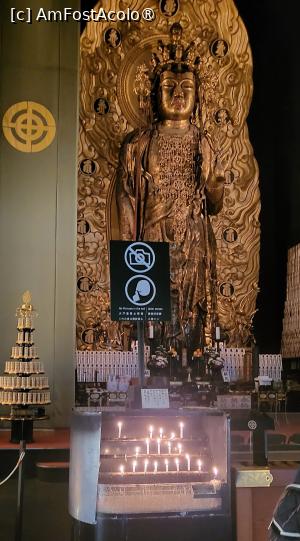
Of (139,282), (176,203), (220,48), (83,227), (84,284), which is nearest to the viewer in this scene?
(139,282)

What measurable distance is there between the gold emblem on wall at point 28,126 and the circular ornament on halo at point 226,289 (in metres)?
4.04

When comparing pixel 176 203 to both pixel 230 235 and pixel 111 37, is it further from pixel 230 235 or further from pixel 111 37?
→ pixel 111 37

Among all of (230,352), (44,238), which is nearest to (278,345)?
(230,352)

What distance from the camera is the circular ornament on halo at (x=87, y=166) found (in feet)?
32.9

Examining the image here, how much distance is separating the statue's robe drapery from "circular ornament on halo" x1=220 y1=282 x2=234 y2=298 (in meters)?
0.25

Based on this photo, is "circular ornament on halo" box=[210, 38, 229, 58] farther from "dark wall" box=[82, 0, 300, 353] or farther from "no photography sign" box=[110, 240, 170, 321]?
"no photography sign" box=[110, 240, 170, 321]

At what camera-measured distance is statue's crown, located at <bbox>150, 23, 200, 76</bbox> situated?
33.4ft

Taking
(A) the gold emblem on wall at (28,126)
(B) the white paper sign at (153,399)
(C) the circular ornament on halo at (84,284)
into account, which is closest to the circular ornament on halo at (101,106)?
(C) the circular ornament on halo at (84,284)

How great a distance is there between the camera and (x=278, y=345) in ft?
32.7

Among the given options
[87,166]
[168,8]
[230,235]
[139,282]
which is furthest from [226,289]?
[139,282]

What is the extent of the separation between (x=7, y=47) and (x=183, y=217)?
13.0 ft

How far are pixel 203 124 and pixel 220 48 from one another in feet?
4.42

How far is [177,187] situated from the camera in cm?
1008

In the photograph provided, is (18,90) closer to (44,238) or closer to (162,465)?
(44,238)
